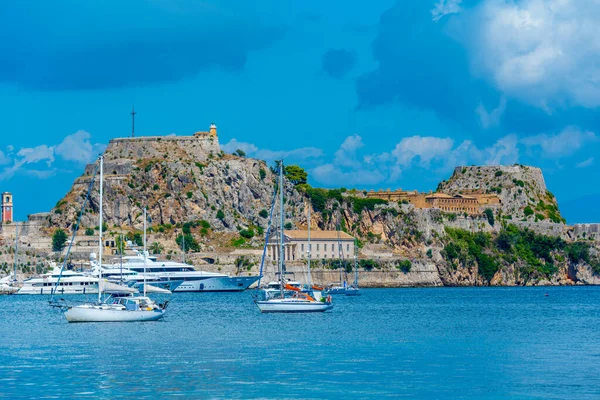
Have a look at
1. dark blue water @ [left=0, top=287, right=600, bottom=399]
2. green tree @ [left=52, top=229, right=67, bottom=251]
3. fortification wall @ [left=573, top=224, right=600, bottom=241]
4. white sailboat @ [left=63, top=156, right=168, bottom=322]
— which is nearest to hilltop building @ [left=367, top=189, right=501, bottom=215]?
fortification wall @ [left=573, top=224, right=600, bottom=241]

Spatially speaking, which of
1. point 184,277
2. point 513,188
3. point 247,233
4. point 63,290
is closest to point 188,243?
point 247,233

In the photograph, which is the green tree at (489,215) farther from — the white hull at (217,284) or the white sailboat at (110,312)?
the white sailboat at (110,312)

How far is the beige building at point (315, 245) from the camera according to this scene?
126625mm

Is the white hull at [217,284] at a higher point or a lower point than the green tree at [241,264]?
lower

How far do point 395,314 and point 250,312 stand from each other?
350 inches

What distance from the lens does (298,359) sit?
45062 millimetres

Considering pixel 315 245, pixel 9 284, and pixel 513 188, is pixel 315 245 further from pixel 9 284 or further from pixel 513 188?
pixel 513 188

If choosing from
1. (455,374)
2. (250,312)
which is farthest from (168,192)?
(455,374)

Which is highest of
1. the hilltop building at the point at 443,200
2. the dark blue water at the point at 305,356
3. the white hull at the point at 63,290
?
the hilltop building at the point at 443,200

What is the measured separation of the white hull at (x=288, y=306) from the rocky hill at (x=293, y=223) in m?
51.9

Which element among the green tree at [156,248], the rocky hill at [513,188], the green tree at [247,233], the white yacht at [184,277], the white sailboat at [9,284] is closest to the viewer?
the white sailboat at [9,284]

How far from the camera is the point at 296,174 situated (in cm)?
15088

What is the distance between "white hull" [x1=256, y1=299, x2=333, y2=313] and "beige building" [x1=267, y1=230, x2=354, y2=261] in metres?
52.6

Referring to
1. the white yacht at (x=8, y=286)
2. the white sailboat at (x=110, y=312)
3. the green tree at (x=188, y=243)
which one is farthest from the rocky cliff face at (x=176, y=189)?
the white sailboat at (x=110, y=312)
